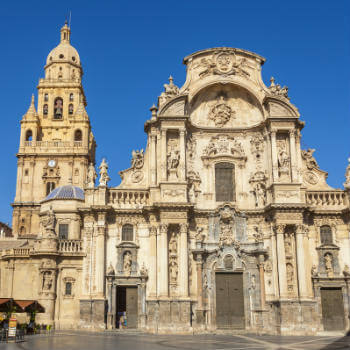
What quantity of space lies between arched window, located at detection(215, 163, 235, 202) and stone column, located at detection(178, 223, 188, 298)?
3734 millimetres

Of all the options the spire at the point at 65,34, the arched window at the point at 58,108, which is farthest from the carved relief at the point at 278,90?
the spire at the point at 65,34

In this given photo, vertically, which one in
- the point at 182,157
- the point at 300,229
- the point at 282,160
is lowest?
the point at 300,229

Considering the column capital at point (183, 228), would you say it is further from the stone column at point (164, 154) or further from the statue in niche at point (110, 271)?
the statue in niche at point (110, 271)

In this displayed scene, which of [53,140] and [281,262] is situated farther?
[53,140]

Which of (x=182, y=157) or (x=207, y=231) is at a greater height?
(x=182, y=157)

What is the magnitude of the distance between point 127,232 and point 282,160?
11.0m

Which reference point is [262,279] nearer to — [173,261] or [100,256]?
[173,261]

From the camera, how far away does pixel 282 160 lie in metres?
31.9

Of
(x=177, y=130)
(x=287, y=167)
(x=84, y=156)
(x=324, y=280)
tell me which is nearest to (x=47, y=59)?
(x=84, y=156)

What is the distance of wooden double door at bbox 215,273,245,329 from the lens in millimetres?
29797

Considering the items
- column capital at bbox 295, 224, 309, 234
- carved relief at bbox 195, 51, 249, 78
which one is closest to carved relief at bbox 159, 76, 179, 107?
carved relief at bbox 195, 51, 249, 78

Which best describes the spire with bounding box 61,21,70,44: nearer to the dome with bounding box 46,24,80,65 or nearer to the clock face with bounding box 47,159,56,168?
the dome with bounding box 46,24,80,65

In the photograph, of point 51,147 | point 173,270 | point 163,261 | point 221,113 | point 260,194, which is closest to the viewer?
point 163,261

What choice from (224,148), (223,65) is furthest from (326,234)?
(223,65)
